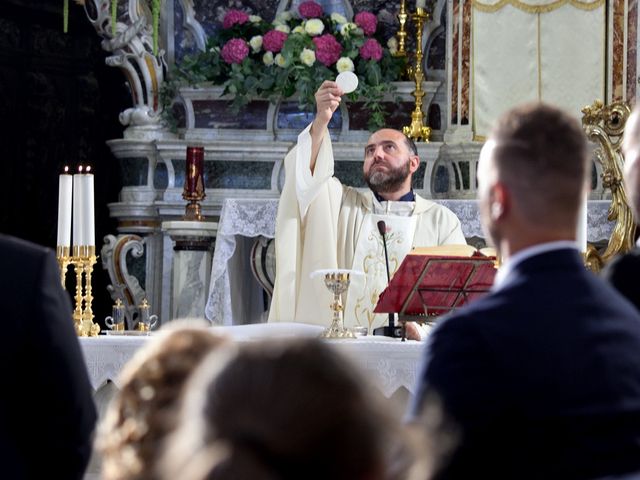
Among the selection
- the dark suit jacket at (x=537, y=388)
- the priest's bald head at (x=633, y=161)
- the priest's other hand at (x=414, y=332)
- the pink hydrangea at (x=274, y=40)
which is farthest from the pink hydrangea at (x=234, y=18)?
the dark suit jacket at (x=537, y=388)

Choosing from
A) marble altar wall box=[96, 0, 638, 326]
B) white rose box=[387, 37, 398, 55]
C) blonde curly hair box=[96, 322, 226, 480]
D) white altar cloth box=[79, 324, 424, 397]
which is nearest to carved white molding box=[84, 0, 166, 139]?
marble altar wall box=[96, 0, 638, 326]

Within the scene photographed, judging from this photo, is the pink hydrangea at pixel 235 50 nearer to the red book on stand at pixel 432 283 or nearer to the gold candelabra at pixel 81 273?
the gold candelabra at pixel 81 273

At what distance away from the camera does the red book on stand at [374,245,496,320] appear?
18.6 ft

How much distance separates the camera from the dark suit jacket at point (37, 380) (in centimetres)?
253

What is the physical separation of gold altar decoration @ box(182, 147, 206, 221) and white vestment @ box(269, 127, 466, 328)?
67.1 inches

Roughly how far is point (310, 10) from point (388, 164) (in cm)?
248

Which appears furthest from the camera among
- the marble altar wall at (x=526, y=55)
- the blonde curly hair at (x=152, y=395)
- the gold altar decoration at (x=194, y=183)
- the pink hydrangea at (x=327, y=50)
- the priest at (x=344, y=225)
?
the marble altar wall at (x=526, y=55)

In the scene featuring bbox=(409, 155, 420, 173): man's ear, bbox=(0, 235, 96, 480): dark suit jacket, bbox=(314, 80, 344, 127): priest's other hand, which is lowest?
bbox=(0, 235, 96, 480): dark suit jacket

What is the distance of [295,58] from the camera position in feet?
31.7

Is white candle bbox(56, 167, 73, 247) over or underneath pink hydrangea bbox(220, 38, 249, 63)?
underneath

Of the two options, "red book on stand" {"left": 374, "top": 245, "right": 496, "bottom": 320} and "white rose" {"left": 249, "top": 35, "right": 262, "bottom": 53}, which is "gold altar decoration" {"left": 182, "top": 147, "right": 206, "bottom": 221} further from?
"red book on stand" {"left": 374, "top": 245, "right": 496, "bottom": 320}

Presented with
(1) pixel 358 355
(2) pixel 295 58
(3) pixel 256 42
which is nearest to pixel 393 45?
(2) pixel 295 58

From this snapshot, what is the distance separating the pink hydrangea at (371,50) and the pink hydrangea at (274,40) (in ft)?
1.68

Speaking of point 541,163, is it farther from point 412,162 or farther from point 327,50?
point 327,50
